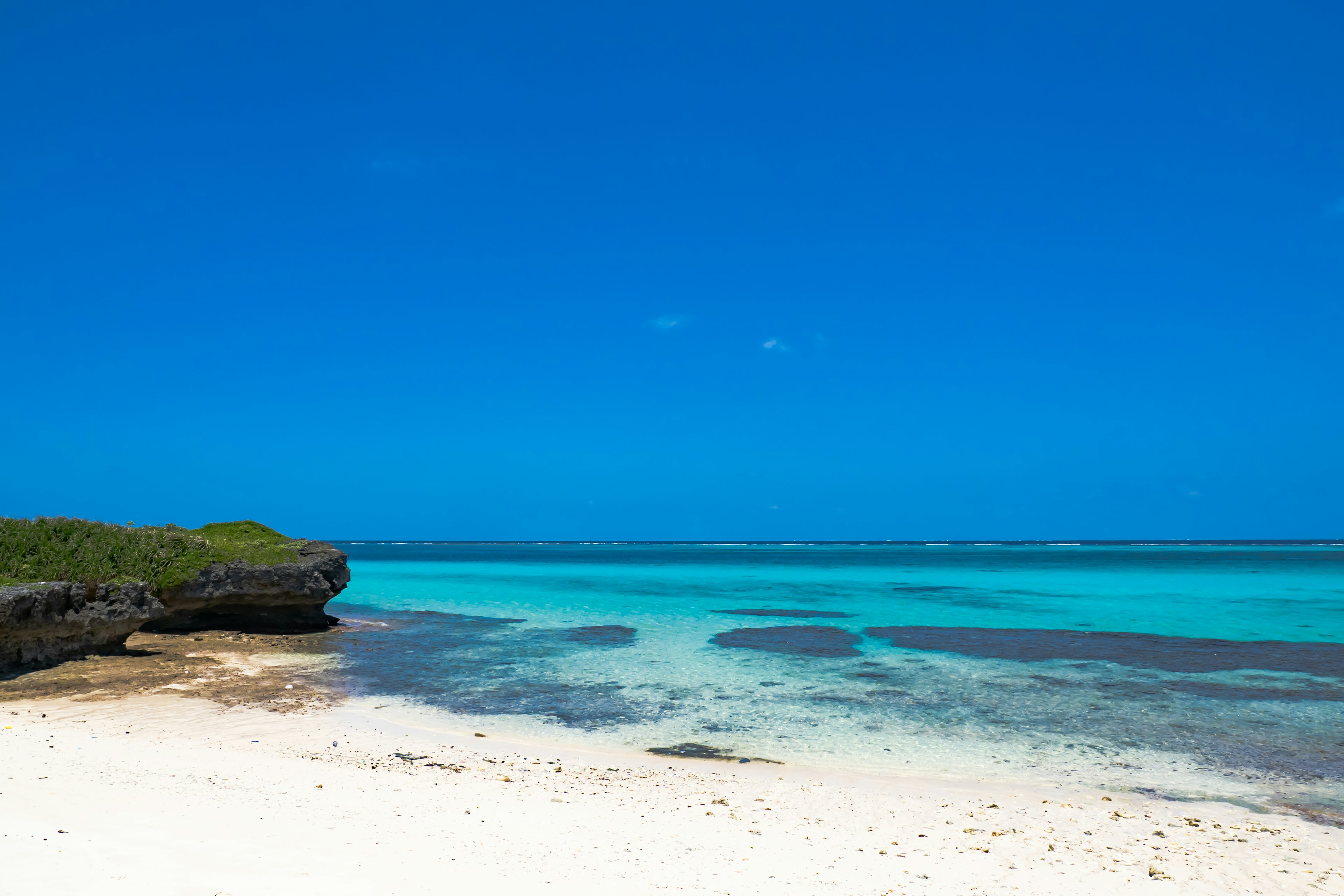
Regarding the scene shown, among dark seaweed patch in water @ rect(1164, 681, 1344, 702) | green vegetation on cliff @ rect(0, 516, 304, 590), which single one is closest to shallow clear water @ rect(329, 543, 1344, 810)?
dark seaweed patch in water @ rect(1164, 681, 1344, 702)

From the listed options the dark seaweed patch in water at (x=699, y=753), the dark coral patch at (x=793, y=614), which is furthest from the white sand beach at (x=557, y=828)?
the dark coral patch at (x=793, y=614)

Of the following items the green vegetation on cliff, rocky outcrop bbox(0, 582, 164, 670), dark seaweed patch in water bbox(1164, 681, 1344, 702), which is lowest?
dark seaweed patch in water bbox(1164, 681, 1344, 702)

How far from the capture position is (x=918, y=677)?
619 inches

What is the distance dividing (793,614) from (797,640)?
7801 mm

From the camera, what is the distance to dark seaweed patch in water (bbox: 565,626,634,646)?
837 inches

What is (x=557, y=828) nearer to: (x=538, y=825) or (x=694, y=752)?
(x=538, y=825)

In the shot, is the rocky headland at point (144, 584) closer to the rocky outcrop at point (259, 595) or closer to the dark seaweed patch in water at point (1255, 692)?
the rocky outcrop at point (259, 595)

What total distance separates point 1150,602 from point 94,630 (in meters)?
39.4

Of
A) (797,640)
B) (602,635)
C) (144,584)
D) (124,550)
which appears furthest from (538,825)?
(124,550)

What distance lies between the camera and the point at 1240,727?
11453mm

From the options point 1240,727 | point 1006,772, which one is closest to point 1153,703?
point 1240,727

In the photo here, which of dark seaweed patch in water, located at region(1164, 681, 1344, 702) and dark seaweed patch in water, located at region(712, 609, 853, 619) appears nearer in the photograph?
dark seaweed patch in water, located at region(1164, 681, 1344, 702)

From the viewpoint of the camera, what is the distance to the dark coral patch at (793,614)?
27.7 meters

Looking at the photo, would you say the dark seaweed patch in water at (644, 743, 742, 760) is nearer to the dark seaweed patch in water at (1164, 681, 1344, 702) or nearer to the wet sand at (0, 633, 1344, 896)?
the wet sand at (0, 633, 1344, 896)
